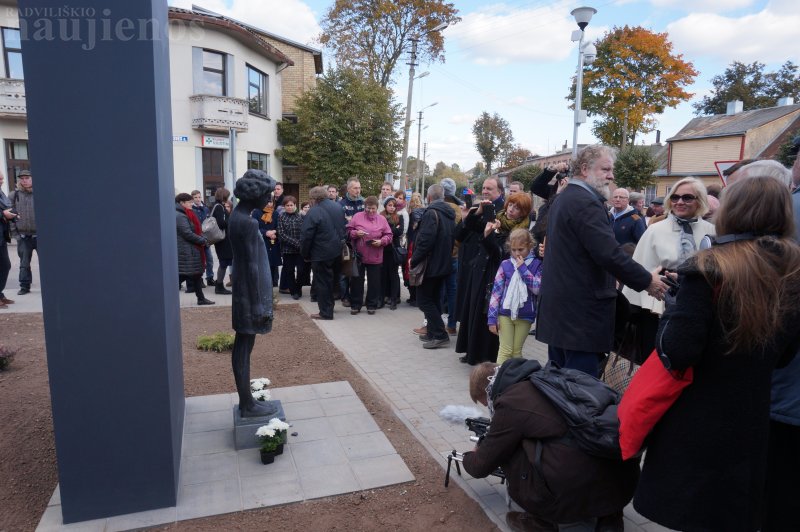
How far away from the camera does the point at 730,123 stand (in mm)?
36562

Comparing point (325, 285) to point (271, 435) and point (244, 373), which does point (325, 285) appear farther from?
point (271, 435)

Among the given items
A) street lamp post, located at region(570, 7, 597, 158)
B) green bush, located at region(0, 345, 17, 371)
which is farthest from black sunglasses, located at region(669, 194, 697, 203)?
street lamp post, located at region(570, 7, 597, 158)

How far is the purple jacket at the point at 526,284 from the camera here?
15.7ft

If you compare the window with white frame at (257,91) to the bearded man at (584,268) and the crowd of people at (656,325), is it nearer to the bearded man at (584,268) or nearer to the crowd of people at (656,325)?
the crowd of people at (656,325)

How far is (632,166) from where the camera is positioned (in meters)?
28.4

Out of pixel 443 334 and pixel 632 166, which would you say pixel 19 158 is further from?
pixel 632 166

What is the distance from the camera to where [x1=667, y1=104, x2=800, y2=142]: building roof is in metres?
33.7

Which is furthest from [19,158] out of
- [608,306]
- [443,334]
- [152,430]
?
[608,306]

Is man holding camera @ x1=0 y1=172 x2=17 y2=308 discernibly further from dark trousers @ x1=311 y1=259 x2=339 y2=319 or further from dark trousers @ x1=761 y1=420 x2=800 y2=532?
dark trousers @ x1=761 y1=420 x2=800 y2=532

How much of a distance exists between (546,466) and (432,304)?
4175 millimetres

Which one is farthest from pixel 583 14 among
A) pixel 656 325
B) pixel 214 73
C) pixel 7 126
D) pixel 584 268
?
pixel 7 126

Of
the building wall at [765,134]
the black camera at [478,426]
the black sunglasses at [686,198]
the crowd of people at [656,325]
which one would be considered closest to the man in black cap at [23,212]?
the crowd of people at [656,325]

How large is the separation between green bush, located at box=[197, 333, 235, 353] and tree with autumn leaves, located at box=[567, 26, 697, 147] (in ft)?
106

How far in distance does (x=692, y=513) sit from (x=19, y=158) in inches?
920
